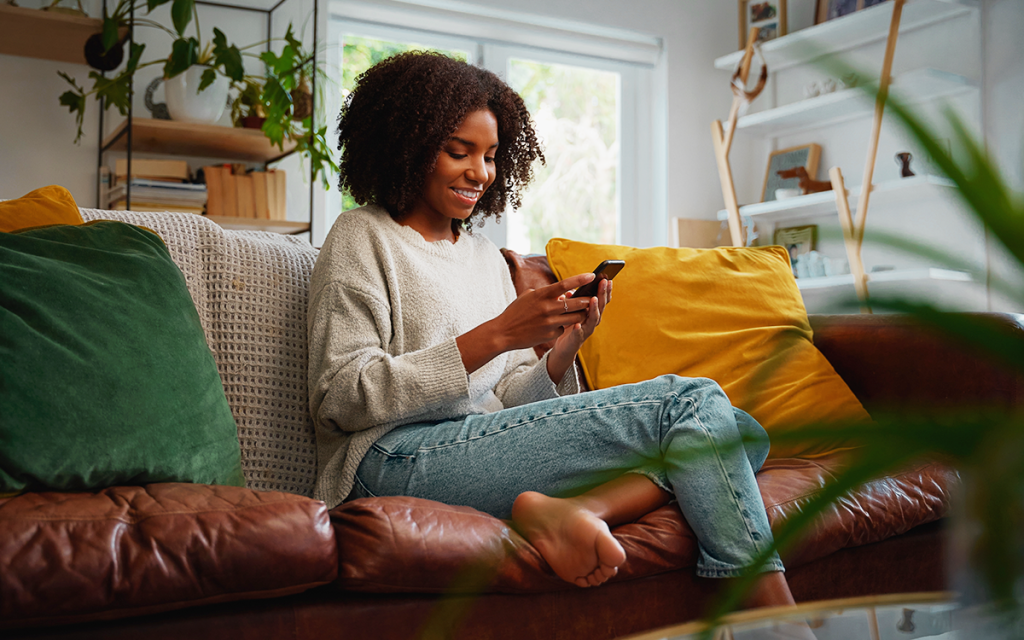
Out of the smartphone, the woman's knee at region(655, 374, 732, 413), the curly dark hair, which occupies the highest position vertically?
the curly dark hair

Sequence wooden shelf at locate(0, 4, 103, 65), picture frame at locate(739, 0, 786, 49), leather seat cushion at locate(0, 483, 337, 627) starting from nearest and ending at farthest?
1. leather seat cushion at locate(0, 483, 337, 627)
2. wooden shelf at locate(0, 4, 103, 65)
3. picture frame at locate(739, 0, 786, 49)

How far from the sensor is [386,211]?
1554mm

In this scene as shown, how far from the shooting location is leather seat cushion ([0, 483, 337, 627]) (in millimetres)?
799

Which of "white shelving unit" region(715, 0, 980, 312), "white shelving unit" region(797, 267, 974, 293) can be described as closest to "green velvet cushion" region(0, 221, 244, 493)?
"white shelving unit" region(715, 0, 980, 312)

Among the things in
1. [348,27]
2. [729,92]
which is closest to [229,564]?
[348,27]

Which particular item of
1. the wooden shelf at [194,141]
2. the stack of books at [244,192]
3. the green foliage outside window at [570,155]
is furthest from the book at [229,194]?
the green foliage outside window at [570,155]

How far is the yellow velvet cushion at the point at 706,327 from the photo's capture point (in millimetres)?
1645

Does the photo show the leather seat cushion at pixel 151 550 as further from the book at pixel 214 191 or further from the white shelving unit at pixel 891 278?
the white shelving unit at pixel 891 278

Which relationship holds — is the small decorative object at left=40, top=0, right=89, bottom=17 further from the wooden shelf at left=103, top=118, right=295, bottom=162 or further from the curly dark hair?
the curly dark hair

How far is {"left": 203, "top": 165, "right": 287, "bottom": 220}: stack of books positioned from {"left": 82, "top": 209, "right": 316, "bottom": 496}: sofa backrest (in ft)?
5.20

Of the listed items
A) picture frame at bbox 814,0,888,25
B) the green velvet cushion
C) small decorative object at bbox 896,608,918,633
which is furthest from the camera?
picture frame at bbox 814,0,888,25

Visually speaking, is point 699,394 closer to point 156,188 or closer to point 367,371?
point 367,371

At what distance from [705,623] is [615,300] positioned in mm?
1538

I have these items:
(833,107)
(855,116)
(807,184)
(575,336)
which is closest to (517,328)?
(575,336)
